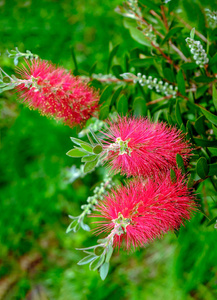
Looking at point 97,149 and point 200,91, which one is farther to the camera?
point 200,91

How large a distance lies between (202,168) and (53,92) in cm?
33

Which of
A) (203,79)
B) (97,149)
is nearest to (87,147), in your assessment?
(97,149)

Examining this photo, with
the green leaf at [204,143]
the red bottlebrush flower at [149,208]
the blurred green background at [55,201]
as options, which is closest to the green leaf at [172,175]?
the red bottlebrush flower at [149,208]

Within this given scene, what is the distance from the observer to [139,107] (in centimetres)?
69

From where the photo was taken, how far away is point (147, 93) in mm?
808

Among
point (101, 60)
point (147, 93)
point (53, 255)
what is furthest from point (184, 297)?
point (101, 60)

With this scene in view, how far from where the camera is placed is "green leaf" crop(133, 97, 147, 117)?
68 centimetres

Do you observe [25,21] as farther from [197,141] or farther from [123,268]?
[123,268]

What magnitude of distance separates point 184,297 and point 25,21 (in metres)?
1.73

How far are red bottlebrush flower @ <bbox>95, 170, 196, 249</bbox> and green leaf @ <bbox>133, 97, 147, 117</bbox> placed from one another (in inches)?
7.5

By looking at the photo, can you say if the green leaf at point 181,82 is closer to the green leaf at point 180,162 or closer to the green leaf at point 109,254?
the green leaf at point 180,162

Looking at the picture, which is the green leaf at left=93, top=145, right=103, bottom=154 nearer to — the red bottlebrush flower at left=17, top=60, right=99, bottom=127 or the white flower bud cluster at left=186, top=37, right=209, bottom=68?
the red bottlebrush flower at left=17, top=60, right=99, bottom=127

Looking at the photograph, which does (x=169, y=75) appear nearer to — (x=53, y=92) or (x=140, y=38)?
(x=140, y=38)

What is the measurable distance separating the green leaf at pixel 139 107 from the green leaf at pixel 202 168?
204mm
